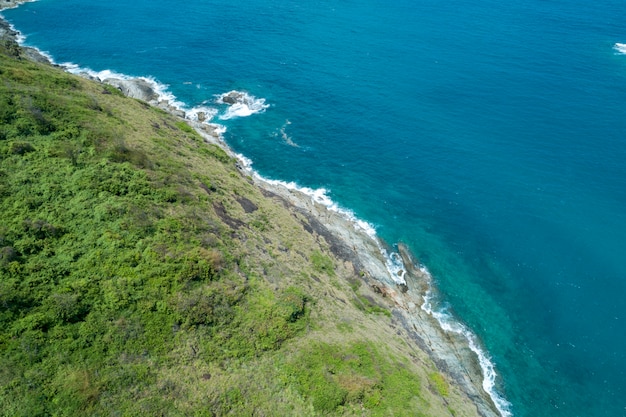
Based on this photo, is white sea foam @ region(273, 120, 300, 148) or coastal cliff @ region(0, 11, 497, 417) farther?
white sea foam @ region(273, 120, 300, 148)

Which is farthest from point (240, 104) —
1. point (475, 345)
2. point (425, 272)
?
point (475, 345)

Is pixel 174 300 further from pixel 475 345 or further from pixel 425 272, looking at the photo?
pixel 475 345

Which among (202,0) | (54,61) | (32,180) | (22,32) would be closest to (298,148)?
(32,180)

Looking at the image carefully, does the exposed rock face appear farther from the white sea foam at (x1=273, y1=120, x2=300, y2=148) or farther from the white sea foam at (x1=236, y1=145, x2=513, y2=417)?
the white sea foam at (x1=273, y1=120, x2=300, y2=148)

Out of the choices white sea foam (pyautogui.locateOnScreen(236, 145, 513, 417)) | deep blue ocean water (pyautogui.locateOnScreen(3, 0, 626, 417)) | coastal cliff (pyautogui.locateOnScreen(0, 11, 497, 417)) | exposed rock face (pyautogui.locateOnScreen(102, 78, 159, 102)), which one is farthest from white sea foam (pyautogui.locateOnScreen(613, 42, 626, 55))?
exposed rock face (pyautogui.locateOnScreen(102, 78, 159, 102))

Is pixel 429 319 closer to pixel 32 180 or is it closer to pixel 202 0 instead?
pixel 32 180

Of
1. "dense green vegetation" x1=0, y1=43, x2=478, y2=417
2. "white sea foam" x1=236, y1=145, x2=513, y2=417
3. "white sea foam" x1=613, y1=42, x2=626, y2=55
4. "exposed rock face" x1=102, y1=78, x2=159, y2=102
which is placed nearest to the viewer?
"dense green vegetation" x1=0, y1=43, x2=478, y2=417

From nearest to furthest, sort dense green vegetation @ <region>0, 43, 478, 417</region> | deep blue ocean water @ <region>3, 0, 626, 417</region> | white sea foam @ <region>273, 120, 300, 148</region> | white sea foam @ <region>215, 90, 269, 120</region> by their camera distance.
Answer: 1. dense green vegetation @ <region>0, 43, 478, 417</region>
2. deep blue ocean water @ <region>3, 0, 626, 417</region>
3. white sea foam @ <region>273, 120, 300, 148</region>
4. white sea foam @ <region>215, 90, 269, 120</region>
